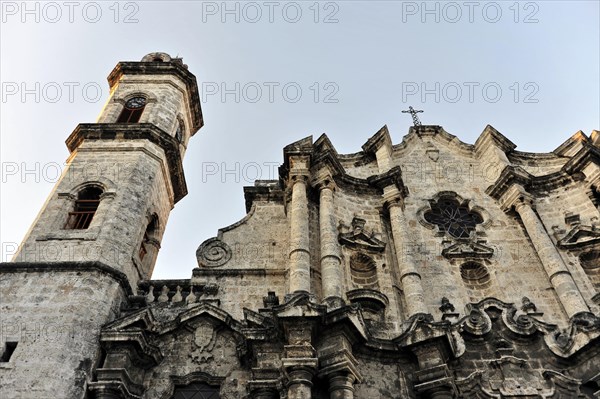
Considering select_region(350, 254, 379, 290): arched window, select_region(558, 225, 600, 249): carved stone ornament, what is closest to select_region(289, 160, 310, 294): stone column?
select_region(350, 254, 379, 290): arched window

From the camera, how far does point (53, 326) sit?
34.3 ft

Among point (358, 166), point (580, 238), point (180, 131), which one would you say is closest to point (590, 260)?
point (580, 238)

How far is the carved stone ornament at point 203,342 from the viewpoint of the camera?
11000mm

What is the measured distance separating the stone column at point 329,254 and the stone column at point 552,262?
4924 millimetres

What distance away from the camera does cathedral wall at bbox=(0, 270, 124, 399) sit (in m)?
9.60

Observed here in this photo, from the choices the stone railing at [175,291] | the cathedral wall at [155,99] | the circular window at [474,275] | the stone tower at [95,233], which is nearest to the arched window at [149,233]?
the stone tower at [95,233]

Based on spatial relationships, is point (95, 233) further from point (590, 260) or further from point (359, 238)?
point (590, 260)

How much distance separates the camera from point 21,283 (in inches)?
446

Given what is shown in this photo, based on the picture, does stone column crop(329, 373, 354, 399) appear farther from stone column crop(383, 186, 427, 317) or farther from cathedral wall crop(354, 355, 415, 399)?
stone column crop(383, 186, 427, 317)

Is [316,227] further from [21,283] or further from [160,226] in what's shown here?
[21,283]

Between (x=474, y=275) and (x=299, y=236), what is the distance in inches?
188

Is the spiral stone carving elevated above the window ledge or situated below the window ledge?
above

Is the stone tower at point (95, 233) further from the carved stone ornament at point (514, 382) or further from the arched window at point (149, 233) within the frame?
the carved stone ornament at point (514, 382)

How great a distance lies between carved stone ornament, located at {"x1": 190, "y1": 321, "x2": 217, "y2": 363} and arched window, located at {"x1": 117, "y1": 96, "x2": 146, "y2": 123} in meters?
8.43
